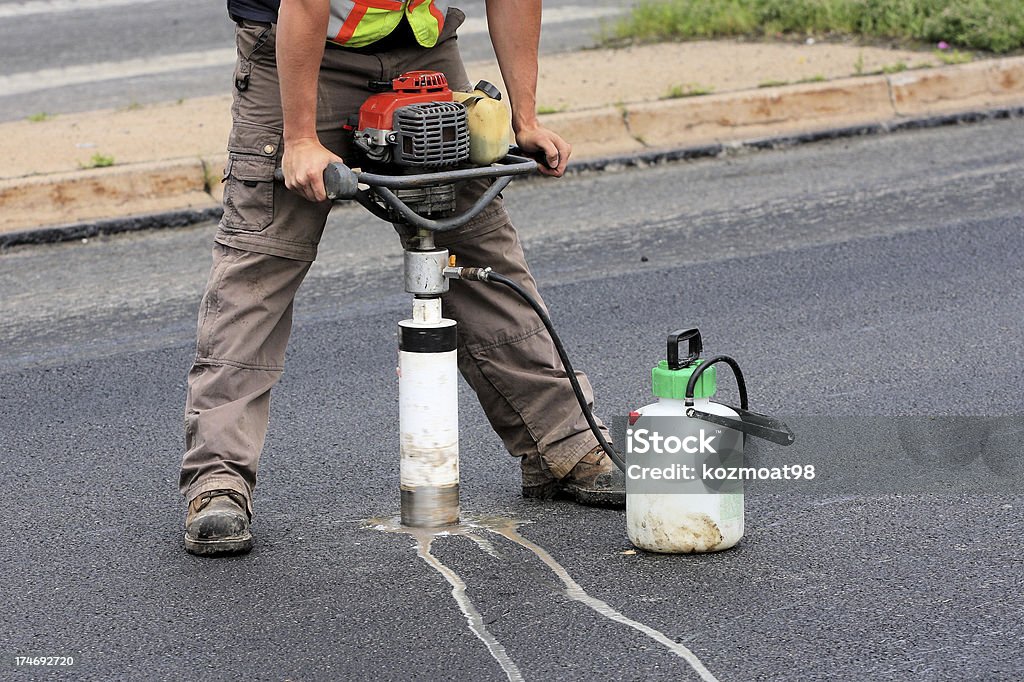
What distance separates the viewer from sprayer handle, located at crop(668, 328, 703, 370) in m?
3.24

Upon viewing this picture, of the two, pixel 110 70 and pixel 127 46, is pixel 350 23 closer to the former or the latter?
pixel 110 70

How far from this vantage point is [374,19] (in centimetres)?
335

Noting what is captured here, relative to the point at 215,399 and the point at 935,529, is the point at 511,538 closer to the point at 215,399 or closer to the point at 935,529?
the point at 215,399

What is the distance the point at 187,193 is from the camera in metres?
6.97

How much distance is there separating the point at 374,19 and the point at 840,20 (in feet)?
22.6

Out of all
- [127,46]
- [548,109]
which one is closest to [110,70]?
[127,46]

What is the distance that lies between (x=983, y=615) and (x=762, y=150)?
4933mm

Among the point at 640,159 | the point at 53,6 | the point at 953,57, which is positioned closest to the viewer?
the point at 640,159

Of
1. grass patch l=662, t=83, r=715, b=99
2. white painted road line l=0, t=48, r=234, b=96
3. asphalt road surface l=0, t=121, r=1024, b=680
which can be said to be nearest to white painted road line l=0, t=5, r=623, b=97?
white painted road line l=0, t=48, r=234, b=96

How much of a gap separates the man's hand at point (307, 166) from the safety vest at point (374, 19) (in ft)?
A: 0.91

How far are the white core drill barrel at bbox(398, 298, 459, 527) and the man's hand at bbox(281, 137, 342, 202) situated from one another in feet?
1.16

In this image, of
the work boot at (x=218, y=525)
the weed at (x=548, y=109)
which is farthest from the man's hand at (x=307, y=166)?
the weed at (x=548, y=109)

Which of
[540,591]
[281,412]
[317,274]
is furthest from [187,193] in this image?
[540,591]

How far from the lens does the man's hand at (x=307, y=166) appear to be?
3199mm
